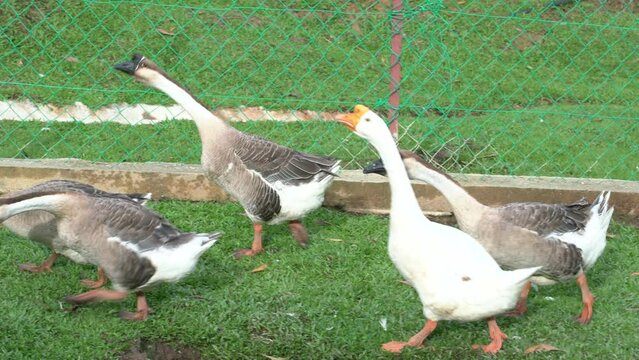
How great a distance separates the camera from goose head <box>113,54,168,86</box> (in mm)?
5266

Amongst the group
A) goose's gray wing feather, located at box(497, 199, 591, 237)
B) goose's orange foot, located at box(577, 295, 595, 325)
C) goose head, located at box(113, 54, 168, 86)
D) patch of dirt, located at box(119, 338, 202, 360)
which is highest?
goose head, located at box(113, 54, 168, 86)

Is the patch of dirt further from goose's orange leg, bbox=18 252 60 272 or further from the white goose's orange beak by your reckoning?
the white goose's orange beak

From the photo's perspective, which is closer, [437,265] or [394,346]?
[437,265]

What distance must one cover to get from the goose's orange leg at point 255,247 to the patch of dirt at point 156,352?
1.10 m

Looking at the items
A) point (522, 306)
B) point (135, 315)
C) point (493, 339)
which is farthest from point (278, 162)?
point (493, 339)

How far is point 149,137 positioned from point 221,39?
207 centimetres

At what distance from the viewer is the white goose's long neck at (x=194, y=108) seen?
17.7 feet

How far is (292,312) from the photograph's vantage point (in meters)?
4.71

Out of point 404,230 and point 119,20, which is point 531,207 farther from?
point 119,20

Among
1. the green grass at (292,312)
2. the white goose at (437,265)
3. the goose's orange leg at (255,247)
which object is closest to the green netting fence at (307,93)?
the goose's orange leg at (255,247)

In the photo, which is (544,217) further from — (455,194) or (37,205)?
(37,205)

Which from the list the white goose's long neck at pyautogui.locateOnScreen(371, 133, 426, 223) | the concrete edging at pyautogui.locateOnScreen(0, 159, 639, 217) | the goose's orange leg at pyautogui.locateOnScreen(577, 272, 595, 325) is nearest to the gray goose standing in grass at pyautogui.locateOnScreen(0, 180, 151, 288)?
the concrete edging at pyautogui.locateOnScreen(0, 159, 639, 217)

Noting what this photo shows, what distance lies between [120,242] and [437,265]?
5.42 ft

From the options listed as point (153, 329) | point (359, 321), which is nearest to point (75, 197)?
point (153, 329)
